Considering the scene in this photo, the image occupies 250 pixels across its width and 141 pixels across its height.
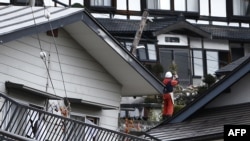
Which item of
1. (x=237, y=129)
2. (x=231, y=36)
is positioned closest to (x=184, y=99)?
(x=231, y=36)

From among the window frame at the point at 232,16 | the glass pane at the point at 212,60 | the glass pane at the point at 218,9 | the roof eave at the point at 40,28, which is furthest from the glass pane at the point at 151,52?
the roof eave at the point at 40,28

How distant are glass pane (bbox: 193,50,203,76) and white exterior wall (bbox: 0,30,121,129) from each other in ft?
90.7

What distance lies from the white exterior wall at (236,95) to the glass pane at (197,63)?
1079 inches

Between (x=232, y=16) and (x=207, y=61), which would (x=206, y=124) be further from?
(x=232, y=16)

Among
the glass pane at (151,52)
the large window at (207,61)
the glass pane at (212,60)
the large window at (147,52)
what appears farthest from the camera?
the glass pane at (212,60)

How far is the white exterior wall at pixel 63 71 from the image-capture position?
20.8 meters

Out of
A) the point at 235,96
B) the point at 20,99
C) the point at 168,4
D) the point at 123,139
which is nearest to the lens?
the point at 123,139

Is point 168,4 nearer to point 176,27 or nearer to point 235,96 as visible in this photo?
point 176,27

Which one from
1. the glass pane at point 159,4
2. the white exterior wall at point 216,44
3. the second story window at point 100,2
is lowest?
the white exterior wall at point 216,44

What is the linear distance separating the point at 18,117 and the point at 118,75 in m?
7.35

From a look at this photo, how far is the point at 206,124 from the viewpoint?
23.4 metres

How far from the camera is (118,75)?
78.4 ft

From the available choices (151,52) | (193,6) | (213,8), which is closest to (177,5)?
(193,6)

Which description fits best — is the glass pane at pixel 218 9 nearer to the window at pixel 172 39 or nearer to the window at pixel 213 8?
the window at pixel 213 8
